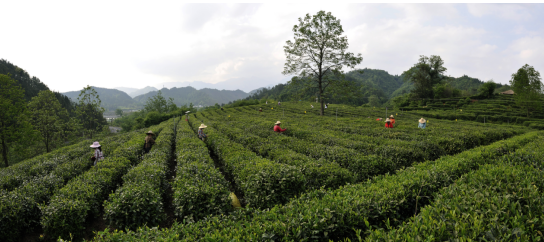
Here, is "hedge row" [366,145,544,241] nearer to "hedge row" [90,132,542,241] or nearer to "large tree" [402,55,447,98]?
"hedge row" [90,132,542,241]

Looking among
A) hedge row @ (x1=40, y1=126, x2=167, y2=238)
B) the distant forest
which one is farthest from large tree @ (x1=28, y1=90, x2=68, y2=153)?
the distant forest

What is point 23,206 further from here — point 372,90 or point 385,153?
point 372,90

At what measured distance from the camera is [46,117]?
26.9m

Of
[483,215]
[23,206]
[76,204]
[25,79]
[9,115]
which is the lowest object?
[23,206]

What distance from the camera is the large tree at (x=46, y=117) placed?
87.9 feet

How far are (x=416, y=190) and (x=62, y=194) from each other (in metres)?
9.84

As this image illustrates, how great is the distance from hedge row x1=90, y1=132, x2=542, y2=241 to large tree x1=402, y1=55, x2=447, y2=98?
73363 millimetres

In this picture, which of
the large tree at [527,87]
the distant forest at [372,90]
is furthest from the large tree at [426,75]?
the large tree at [527,87]

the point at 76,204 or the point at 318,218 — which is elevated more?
the point at 318,218

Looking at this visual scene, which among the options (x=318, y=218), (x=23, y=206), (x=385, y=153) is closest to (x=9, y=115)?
(x=23, y=206)

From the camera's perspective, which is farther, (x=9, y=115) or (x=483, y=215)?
(x=9, y=115)

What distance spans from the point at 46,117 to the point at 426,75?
291 ft

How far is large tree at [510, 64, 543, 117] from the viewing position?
38094mm

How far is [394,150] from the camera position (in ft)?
30.2
